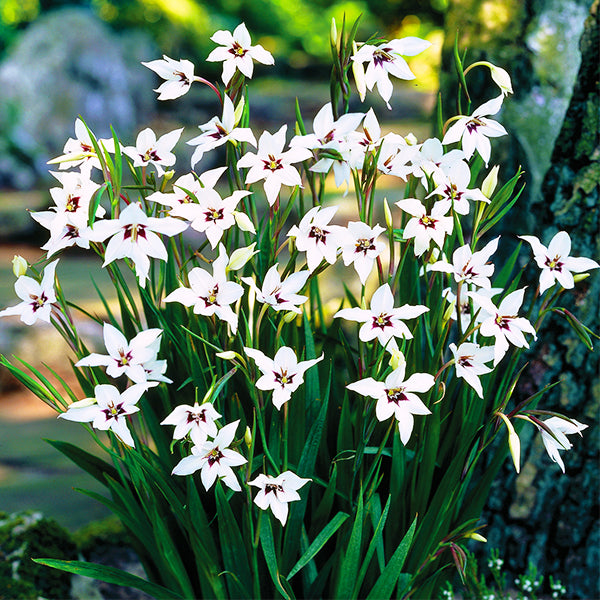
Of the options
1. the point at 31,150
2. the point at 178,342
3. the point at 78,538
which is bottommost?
the point at 31,150

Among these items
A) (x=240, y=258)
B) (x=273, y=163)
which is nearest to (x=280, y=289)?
(x=240, y=258)

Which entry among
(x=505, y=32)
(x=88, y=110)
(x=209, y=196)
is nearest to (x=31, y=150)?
(x=88, y=110)

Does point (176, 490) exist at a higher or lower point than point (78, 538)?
higher

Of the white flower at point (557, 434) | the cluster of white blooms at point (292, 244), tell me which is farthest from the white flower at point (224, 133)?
the white flower at point (557, 434)

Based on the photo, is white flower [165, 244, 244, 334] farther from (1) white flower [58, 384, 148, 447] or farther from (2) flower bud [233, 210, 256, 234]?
(1) white flower [58, 384, 148, 447]

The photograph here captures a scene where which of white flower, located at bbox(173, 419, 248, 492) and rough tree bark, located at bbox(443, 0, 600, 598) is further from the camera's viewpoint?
rough tree bark, located at bbox(443, 0, 600, 598)

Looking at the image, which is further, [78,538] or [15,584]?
[78,538]

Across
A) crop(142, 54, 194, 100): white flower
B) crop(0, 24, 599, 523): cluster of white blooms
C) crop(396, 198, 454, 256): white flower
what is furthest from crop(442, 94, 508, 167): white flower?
crop(142, 54, 194, 100): white flower

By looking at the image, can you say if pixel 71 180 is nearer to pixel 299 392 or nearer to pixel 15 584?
pixel 299 392
